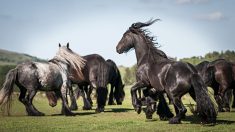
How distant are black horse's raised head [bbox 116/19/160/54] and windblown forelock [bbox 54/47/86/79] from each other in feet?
8.73

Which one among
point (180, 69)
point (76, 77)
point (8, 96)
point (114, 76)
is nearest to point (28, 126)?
point (8, 96)

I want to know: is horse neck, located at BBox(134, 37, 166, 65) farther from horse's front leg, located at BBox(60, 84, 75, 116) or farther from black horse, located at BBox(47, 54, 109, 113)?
black horse, located at BBox(47, 54, 109, 113)

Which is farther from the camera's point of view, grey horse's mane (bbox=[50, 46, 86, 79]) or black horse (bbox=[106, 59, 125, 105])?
black horse (bbox=[106, 59, 125, 105])

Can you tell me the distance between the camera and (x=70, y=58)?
57.6ft

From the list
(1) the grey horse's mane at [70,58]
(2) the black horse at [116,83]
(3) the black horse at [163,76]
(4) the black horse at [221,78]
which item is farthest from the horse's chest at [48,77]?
(4) the black horse at [221,78]

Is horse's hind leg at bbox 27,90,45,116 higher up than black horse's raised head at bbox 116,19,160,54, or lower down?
lower down

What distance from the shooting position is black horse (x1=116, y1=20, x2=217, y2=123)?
1198cm

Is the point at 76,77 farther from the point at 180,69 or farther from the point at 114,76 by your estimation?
the point at 180,69

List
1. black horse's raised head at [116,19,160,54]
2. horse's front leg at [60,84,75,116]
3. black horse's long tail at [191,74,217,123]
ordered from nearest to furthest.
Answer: black horse's long tail at [191,74,217,123], black horse's raised head at [116,19,160,54], horse's front leg at [60,84,75,116]

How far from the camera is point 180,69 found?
40.9ft

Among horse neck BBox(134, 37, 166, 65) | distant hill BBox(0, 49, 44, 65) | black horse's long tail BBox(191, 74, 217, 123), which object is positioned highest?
distant hill BBox(0, 49, 44, 65)

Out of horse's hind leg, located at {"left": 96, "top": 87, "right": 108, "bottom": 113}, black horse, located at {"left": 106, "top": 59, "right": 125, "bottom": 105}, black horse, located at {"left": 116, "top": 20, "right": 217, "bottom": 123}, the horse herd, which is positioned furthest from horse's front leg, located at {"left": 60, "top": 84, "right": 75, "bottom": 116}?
black horse, located at {"left": 106, "top": 59, "right": 125, "bottom": 105}

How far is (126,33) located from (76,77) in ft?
16.1

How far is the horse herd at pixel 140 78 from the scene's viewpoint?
40.5 feet
